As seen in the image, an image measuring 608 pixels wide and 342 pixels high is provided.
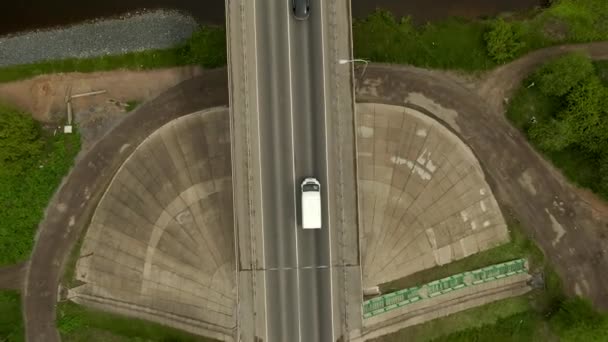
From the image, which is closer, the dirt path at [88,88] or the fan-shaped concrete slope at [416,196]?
the fan-shaped concrete slope at [416,196]

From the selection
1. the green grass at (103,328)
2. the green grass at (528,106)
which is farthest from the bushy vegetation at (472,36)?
the green grass at (103,328)

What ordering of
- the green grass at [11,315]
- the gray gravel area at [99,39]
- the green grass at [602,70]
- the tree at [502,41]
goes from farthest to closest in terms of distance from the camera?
the gray gravel area at [99,39] → the green grass at [602,70] → the tree at [502,41] → the green grass at [11,315]

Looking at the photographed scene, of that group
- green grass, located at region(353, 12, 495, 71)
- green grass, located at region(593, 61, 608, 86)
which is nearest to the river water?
green grass, located at region(353, 12, 495, 71)

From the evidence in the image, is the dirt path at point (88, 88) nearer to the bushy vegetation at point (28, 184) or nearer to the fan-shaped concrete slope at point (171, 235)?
the bushy vegetation at point (28, 184)

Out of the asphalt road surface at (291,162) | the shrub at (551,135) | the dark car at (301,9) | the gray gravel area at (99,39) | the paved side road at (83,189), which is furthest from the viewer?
the gray gravel area at (99,39)

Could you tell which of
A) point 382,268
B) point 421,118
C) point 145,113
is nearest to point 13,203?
point 145,113

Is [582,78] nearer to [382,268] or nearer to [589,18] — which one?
[589,18]
